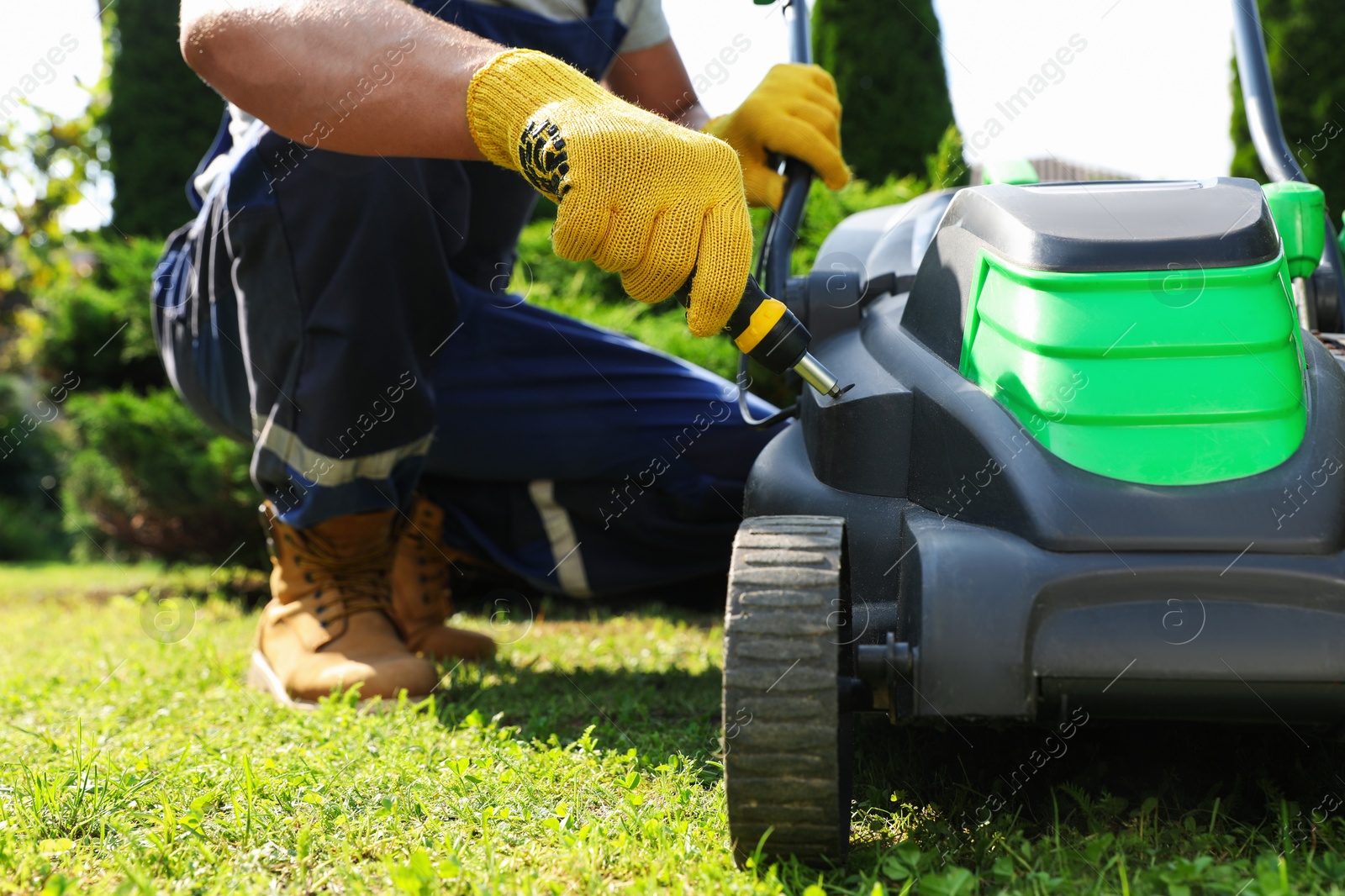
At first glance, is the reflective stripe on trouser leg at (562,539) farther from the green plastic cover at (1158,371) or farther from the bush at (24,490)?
the bush at (24,490)

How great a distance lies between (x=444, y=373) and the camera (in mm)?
2256

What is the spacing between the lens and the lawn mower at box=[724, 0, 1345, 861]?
0.97 meters

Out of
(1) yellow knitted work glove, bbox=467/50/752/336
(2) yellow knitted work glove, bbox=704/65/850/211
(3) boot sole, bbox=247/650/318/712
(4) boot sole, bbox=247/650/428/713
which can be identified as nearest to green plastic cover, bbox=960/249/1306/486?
(1) yellow knitted work glove, bbox=467/50/752/336

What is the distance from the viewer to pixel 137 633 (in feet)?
9.53

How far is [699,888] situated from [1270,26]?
263 inches

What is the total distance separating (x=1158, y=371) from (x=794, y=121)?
856mm

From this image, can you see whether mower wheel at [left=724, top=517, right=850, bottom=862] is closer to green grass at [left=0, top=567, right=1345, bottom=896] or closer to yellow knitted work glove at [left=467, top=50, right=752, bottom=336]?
green grass at [left=0, top=567, right=1345, bottom=896]

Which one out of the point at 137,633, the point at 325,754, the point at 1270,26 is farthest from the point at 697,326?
the point at 1270,26

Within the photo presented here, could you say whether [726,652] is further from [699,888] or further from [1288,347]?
[1288,347]

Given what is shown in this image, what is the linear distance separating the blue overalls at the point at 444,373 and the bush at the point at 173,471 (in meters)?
1.44

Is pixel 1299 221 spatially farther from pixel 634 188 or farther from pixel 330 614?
pixel 330 614

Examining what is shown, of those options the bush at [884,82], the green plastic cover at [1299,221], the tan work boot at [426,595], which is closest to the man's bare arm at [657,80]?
the tan work boot at [426,595]

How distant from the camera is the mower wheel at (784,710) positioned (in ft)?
3.18

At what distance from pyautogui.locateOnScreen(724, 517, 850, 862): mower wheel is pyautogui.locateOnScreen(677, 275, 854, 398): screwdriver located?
1.03 feet
